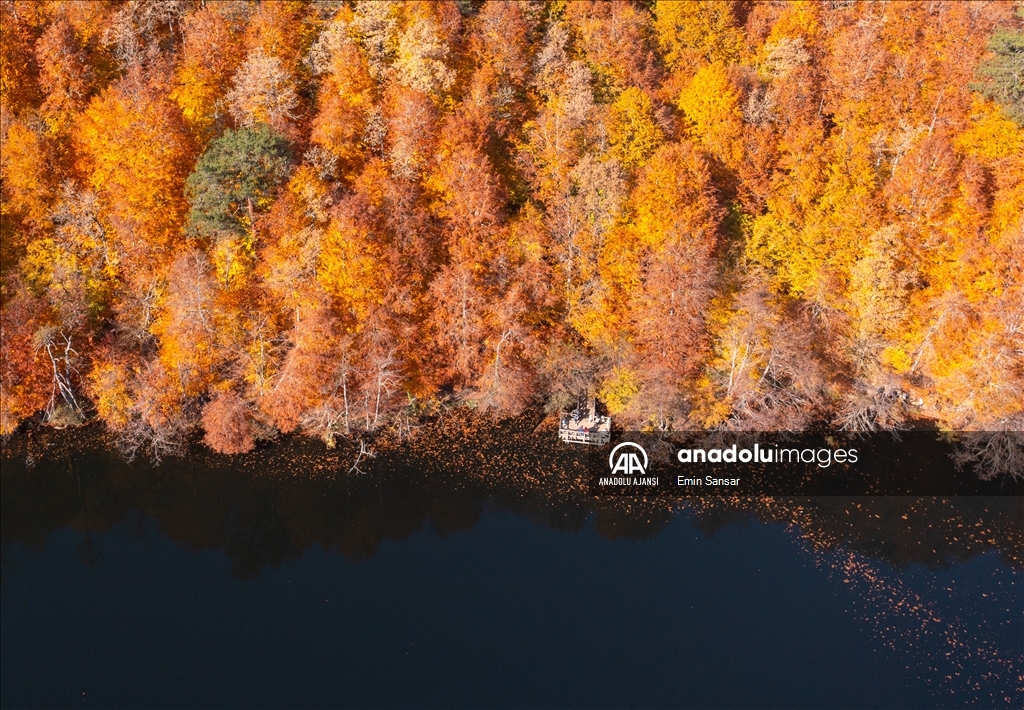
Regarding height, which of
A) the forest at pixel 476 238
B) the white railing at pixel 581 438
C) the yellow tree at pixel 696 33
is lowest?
the white railing at pixel 581 438

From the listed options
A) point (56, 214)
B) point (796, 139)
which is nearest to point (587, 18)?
point (796, 139)

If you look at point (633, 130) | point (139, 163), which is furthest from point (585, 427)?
point (139, 163)

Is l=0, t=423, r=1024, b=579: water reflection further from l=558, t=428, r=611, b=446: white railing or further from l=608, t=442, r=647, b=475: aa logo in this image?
l=608, t=442, r=647, b=475: aa logo

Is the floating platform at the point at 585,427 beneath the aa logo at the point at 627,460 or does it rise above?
above

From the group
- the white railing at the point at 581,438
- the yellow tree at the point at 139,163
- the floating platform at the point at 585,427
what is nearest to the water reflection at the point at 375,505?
the white railing at the point at 581,438

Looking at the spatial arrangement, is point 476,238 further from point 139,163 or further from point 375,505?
point 139,163

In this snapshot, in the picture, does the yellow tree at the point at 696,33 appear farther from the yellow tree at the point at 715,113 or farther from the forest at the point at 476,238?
→ the forest at the point at 476,238
